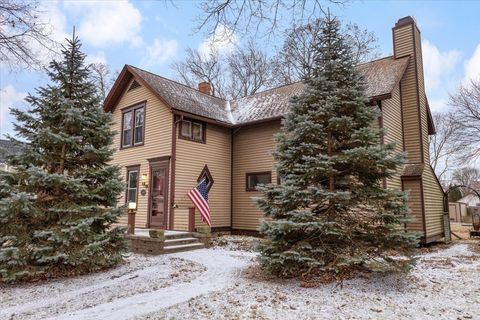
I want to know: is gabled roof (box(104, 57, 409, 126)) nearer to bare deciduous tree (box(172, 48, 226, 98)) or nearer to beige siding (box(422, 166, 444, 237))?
beige siding (box(422, 166, 444, 237))

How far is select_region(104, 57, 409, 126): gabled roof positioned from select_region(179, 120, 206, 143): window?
0.47 metres


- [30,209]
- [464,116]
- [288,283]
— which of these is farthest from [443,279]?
[464,116]

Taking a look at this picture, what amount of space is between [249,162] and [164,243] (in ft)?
17.8

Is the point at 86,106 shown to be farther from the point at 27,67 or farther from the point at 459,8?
the point at 459,8

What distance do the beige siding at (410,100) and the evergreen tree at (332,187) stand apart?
6.90m

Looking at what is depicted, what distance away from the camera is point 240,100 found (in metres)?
16.4

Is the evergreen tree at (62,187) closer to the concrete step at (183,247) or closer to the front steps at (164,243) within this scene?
the front steps at (164,243)

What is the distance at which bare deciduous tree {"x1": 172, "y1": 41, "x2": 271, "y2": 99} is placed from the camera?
80.8 feet

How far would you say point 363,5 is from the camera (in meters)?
4.39

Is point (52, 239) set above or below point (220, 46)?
below

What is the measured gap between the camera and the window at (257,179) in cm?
1290

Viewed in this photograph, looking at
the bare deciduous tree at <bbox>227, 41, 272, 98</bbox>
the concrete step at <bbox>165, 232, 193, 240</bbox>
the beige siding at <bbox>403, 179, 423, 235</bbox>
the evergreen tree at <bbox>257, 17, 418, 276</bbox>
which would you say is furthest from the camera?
the bare deciduous tree at <bbox>227, 41, 272, 98</bbox>

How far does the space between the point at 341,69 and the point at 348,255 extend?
3.68 metres

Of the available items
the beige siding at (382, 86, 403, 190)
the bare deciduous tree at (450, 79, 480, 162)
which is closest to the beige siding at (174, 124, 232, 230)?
the beige siding at (382, 86, 403, 190)
